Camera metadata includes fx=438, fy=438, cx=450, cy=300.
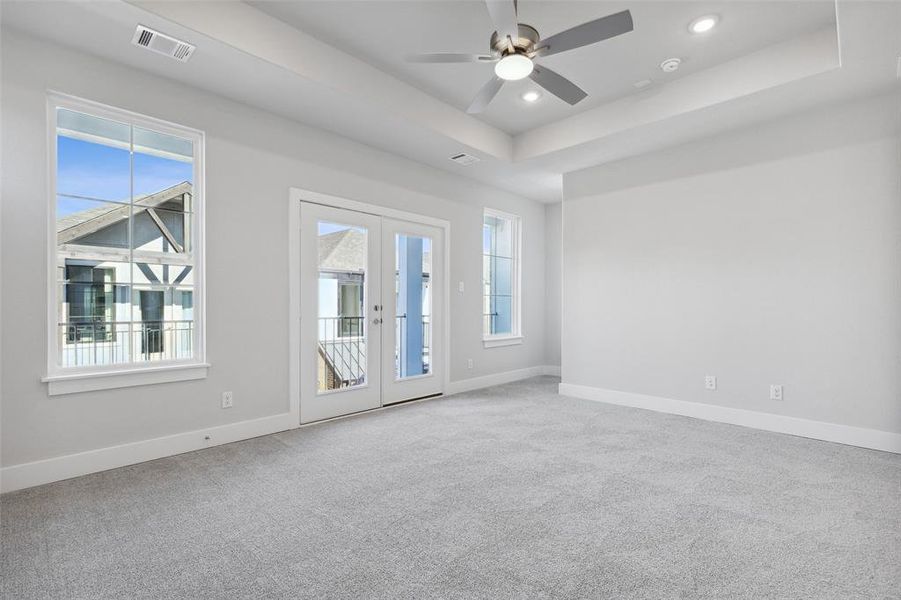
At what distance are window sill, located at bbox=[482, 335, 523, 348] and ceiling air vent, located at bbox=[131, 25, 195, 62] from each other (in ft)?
14.4

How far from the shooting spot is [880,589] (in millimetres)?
1733

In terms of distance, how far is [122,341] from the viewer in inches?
123

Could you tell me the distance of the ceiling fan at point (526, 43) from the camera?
2.33m

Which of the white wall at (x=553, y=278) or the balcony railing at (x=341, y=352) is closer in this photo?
the balcony railing at (x=341, y=352)

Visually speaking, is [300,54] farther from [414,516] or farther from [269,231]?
[414,516]

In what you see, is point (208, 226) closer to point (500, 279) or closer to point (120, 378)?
point (120, 378)

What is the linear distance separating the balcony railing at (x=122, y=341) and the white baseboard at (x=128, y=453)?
0.59 metres

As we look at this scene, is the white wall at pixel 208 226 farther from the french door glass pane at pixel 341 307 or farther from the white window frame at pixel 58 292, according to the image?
the french door glass pane at pixel 341 307

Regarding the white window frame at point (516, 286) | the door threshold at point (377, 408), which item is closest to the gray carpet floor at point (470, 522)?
the door threshold at point (377, 408)

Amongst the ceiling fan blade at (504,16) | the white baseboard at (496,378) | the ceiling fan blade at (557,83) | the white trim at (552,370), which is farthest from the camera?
the white trim at (552,370)

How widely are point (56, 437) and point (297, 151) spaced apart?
2782 millimetres

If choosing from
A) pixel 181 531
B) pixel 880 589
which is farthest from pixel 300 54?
pixel 880 589

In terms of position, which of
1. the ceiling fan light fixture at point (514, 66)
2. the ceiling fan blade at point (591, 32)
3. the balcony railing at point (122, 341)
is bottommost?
the balcony railing at point (122, 341)

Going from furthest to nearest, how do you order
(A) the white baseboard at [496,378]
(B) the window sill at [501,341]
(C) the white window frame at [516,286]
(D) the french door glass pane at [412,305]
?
(C) the white window frame at [516,286], (B) the window sill at [501,341], (A) the white baseboard at [496,378], (D) the french door glass pane at [412,305]
